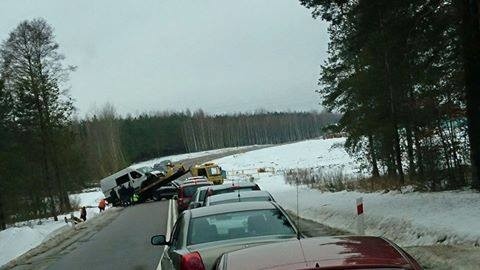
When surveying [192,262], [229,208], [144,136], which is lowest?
[192,262]

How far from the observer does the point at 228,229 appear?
784 centimetres

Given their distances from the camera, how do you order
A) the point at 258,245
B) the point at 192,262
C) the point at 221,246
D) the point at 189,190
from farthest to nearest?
the point at 189,190
the point at 221,246
the point at 192,262
the point at 258,245

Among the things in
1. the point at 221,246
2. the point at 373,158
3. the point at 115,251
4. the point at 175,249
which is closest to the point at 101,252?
the point at 115,251

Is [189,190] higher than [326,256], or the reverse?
[189,190]

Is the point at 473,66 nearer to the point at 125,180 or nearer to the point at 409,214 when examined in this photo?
the point at 409,214

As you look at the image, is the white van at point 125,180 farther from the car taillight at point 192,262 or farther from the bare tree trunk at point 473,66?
the car taillight at point 192,262

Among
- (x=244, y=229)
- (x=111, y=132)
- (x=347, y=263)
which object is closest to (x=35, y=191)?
(x=244, y=229)

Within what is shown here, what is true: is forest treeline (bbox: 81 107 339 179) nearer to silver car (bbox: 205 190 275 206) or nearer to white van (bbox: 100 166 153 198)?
white van (bbox: 100 166 153 198)

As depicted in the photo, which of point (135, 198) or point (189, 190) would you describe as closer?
point (189, 190)

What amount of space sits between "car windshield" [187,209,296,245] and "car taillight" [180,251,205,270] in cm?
87

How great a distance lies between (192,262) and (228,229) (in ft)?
4.50

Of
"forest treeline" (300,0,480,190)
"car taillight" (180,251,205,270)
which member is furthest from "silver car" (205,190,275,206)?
"forest treeline" (300,0,480,190)

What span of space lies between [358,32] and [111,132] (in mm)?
107860

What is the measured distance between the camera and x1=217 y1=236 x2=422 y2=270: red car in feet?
11.8
